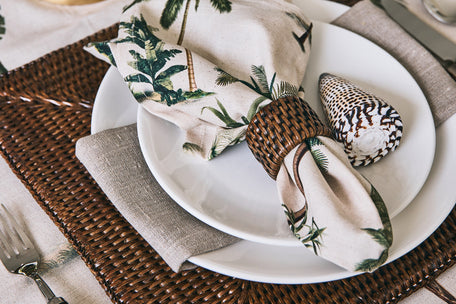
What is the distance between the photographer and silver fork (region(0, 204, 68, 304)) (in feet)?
1.35

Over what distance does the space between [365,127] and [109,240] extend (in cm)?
23

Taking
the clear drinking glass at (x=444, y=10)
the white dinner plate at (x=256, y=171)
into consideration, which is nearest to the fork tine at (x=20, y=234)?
the white dinner plate at (x=256, y=171)

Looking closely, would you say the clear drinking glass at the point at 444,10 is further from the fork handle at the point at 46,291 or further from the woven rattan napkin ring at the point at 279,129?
the fork handle at the point at 46,291

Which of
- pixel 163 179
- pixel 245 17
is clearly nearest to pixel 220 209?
pixel 163 179

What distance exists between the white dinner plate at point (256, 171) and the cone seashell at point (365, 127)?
0.02 meters

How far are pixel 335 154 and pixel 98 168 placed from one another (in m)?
0.20

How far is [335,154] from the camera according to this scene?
1.18 ft

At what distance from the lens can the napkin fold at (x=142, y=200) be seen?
1.23ft

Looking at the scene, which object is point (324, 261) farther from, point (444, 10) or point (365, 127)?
point (444, 10)

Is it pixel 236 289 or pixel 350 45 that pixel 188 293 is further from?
pixel 350 45

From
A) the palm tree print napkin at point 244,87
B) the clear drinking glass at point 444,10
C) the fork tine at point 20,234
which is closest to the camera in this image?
the palm tree print napkin at point 244,87

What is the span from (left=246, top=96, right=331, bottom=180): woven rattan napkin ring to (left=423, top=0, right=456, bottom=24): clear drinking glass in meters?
0.28

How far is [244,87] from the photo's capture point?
392mm

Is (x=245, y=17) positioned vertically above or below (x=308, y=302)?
above
